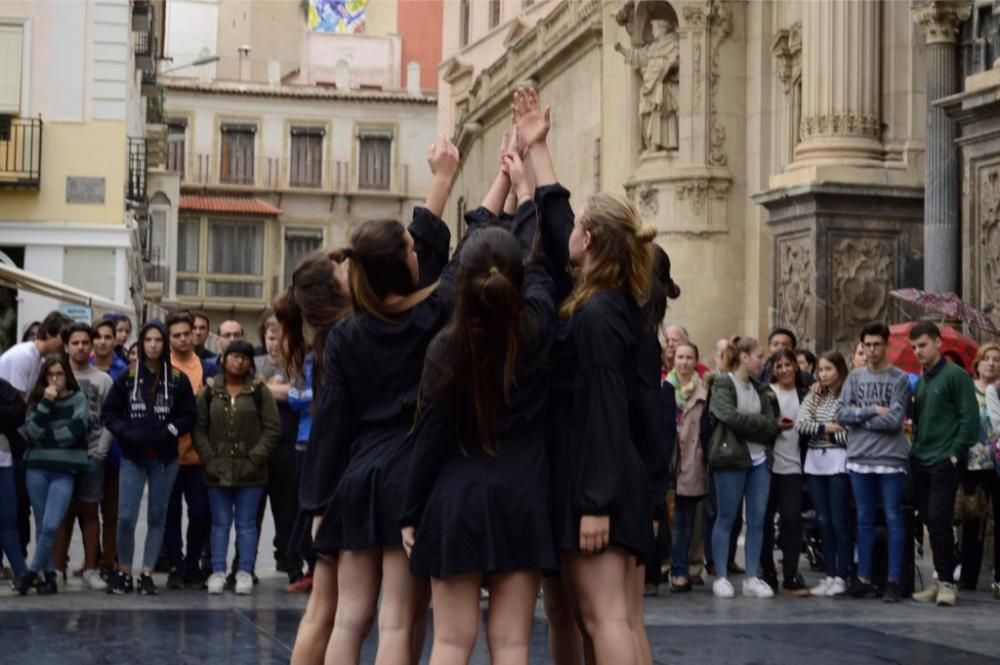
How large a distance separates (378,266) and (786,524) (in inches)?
310

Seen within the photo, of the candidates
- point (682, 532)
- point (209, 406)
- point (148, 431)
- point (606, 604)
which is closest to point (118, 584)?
point (148, 431)

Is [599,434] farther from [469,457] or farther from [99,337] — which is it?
[99,337]

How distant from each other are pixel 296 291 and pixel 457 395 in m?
2.32

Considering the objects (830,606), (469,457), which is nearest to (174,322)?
(830,606)

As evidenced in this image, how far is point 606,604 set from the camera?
743 cm

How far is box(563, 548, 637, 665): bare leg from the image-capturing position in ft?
24.3

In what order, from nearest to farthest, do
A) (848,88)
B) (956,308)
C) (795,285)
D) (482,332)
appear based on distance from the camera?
(482,332), (956,308), (795,285), (848,88)

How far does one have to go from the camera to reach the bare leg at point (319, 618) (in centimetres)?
820

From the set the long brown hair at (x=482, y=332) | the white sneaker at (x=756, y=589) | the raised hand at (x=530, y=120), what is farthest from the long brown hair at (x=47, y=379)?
the long brown hair at (x=482, y=332)

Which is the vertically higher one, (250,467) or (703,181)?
(703,181)

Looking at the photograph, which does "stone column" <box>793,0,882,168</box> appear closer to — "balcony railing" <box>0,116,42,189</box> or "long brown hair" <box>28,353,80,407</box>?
"long brown hair" <box>28,353,80,407</box>

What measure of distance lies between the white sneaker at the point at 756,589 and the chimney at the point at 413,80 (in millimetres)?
60020

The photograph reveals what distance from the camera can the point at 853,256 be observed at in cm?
2023

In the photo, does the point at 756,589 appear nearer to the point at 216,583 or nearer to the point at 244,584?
the point at 244,584
